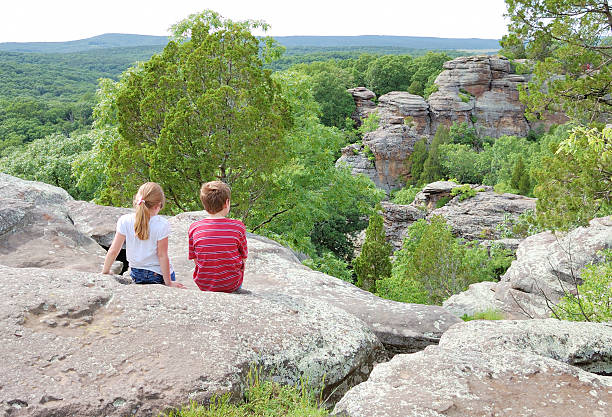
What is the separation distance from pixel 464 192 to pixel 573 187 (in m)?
25.6

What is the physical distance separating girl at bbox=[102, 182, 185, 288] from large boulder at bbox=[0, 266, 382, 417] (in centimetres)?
45

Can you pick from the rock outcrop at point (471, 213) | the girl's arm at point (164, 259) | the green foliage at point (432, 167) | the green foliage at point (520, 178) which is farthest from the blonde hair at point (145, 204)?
the green foliage at point (432, 167)

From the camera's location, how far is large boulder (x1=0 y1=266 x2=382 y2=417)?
11.5ft

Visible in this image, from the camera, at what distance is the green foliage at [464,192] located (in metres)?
36.5

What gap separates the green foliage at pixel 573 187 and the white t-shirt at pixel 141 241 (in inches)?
395

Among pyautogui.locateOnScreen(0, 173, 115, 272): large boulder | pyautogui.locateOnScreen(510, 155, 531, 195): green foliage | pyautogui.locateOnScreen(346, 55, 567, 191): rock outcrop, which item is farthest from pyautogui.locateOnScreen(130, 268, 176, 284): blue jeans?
pyautogui.locateOnScreen(346, 55, 567, 191): rock outcrop

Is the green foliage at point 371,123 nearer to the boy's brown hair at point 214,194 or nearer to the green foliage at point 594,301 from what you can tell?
the green foliage at point 594,301

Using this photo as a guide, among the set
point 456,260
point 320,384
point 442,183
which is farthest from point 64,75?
point 320,384

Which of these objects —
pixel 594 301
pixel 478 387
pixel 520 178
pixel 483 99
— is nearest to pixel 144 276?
pixel 478 387

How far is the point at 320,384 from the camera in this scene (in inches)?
170

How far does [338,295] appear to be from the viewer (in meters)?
6.83

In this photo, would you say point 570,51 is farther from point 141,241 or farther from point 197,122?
point 141,241

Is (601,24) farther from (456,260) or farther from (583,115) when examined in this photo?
(456,260)

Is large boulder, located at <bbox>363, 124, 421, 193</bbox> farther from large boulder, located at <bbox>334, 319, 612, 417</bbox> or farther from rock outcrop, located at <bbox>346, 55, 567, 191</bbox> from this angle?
large boulder, located at <bbox>334, 319, 612, 417</bbox>
